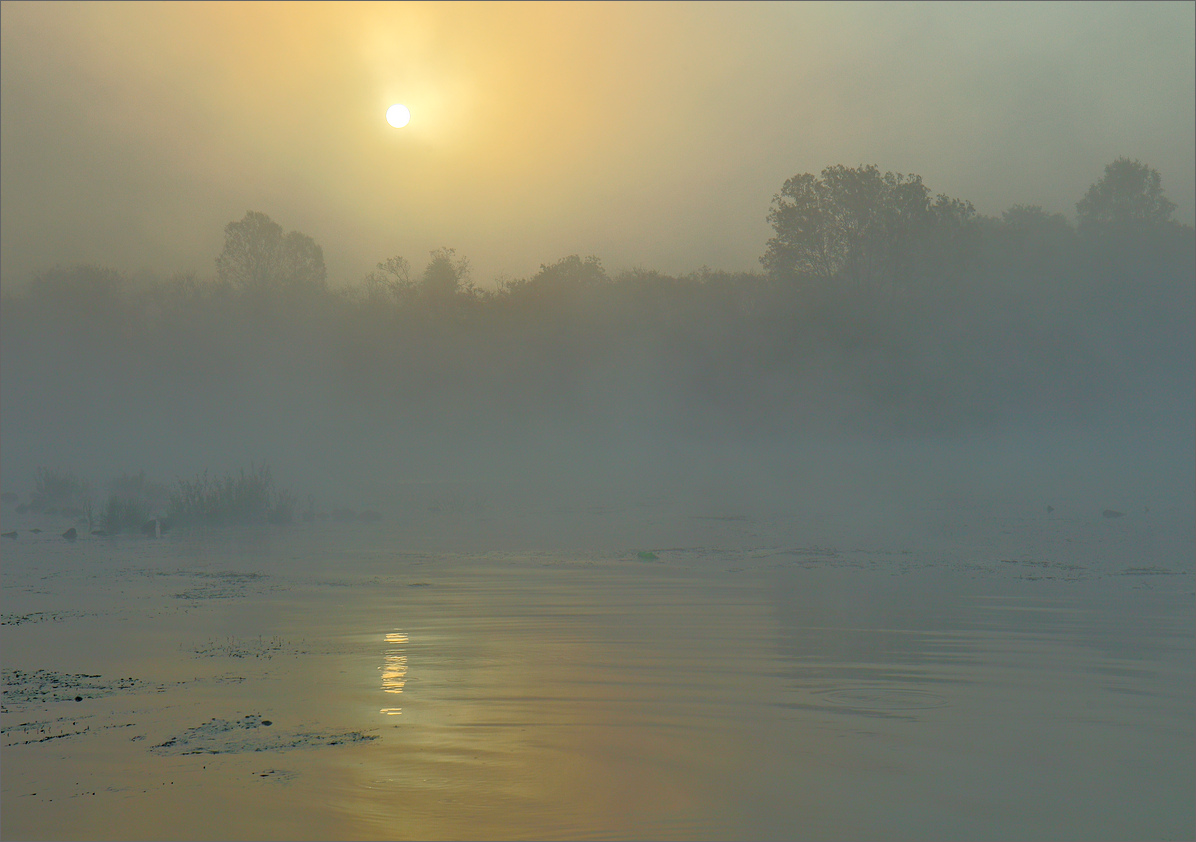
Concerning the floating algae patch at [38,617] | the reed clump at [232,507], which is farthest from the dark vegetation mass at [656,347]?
the floating algae patch at [38,617]

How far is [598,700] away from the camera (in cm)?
607

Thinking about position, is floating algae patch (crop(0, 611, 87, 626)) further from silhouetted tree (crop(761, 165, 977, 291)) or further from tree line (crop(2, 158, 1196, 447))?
silhouetted tree (crop(761, 165, 977, 291))

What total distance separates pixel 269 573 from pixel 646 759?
786 centimetres

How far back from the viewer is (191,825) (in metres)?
4.08

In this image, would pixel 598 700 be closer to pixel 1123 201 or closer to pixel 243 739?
pixel 243 739

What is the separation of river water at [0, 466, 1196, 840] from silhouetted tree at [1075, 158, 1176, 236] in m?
43.4

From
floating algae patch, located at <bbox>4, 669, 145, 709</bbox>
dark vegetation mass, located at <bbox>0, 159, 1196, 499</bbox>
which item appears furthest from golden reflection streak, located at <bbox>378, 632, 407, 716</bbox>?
dark vegetation mass, located at <bbox>0, 159, 1196, 499</bbox>

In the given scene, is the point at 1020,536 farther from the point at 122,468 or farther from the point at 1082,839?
the point at 122,468

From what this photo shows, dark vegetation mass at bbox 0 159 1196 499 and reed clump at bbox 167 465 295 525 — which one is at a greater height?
dark vegetation mass at bbox 0 159 1196 499

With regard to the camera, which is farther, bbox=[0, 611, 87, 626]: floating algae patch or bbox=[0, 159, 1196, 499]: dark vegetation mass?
bbox=[0, 159, 1196, 499]: dark vegetation mass

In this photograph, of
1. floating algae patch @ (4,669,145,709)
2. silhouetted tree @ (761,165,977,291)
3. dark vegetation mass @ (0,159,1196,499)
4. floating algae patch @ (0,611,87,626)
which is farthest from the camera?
silhouetted tree @ (761,165,977,291)

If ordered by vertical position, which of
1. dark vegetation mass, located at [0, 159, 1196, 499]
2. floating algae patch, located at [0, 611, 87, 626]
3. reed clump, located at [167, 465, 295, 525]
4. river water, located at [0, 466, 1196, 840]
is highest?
dark vegetation mass, located at [0, 159, 1196, 499]

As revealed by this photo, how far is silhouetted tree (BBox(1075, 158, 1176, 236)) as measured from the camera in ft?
166

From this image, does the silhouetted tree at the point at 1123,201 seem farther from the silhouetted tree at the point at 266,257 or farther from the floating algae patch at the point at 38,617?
the floating algae patch at the point at 38,617
